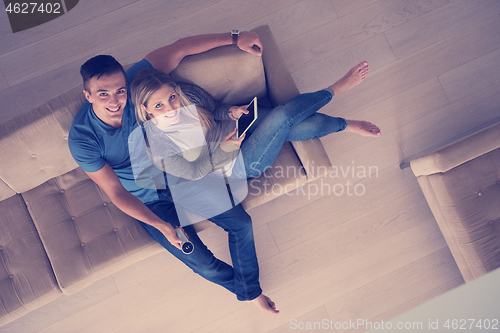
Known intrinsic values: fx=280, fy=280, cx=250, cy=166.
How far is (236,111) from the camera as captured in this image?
1.43m

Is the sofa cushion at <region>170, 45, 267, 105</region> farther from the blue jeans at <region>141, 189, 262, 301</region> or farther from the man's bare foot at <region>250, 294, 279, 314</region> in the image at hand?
the man's bare foot at <region>250, 294, 279, 314</region>

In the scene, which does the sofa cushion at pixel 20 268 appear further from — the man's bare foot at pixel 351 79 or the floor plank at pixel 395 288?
the man's bare foot at pixel 351 79

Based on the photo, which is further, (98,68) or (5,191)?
(5,191)

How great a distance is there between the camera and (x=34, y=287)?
4.77ft

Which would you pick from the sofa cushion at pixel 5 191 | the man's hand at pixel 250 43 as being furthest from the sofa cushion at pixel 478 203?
the sofa cushion at pixel 5 191

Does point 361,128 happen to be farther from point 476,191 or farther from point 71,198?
point 71,198

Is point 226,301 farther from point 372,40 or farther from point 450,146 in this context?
point 372,40

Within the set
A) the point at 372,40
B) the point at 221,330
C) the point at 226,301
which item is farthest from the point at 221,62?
the point at 221,330

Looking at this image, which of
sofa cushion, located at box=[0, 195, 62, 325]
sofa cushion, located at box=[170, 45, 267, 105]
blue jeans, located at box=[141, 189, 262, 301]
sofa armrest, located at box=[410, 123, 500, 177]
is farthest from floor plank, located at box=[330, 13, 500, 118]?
sofa cushion, located at box=[0, 195, 62, 325]

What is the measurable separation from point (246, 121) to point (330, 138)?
30.6 inches

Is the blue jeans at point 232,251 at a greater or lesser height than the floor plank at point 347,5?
lesser

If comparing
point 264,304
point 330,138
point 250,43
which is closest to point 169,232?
point 264,304

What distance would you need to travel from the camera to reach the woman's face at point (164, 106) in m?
1.22

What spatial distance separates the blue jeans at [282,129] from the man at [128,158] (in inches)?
11.6
